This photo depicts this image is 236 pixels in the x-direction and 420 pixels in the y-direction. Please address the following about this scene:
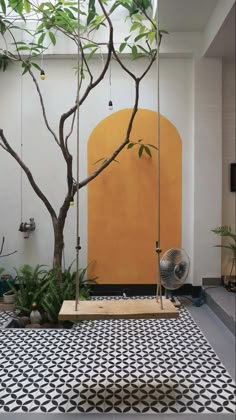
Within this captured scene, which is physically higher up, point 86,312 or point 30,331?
point 86,312

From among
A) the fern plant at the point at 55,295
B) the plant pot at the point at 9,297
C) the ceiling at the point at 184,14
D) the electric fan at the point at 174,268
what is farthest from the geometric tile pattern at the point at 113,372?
the ceiling at the point at 184,14

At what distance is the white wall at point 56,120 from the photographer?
3494mm

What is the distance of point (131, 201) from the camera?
11.5 ft

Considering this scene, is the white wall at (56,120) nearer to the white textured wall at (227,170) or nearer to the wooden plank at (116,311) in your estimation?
the white textured wall at (227,170)

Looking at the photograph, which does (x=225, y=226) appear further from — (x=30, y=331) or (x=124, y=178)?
(x=30, y=331)

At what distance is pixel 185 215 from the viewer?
A: 3529 mm

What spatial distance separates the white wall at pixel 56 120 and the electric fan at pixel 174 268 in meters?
0.97

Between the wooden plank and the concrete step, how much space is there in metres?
0.86

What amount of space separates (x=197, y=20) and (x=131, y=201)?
6.67 feet

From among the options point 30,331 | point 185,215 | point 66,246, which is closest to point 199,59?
point 185,215

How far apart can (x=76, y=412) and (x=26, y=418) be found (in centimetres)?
26

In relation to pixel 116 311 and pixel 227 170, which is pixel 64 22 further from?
pixel 116 311

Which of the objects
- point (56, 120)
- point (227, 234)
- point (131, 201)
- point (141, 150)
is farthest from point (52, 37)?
point (227, 234)

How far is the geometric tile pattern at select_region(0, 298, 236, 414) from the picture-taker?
164 centimetres
